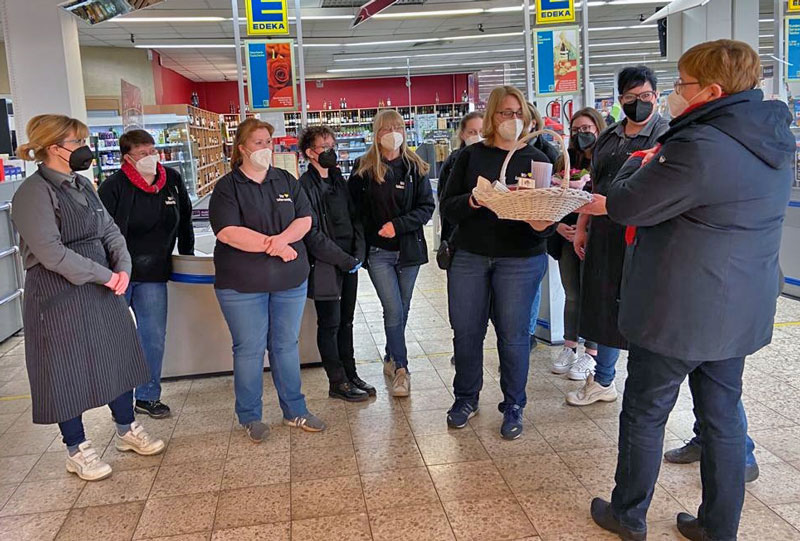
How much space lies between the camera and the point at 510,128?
9.47ft

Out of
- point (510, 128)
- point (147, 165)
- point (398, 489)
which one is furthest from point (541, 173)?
point (147, 165)

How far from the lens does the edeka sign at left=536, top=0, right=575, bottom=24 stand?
5.82 metres

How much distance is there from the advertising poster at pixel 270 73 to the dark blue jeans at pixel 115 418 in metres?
2.56

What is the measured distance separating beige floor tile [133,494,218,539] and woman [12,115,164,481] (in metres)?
0.42

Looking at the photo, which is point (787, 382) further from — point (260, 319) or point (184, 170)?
point (184, 170)

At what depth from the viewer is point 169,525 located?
2.51 m

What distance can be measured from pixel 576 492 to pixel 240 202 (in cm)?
186

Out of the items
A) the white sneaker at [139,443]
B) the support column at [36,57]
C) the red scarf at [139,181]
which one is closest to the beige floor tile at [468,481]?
the white sneaker at [139,443]

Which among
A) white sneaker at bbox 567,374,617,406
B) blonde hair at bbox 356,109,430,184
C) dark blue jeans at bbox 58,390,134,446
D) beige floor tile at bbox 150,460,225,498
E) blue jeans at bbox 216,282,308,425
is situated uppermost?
blonde hair at bbox 356,109,430,184

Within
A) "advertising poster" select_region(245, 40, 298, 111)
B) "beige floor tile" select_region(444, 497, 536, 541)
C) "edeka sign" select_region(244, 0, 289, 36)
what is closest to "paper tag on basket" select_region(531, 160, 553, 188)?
"beige floor tile" select_region(444, 497, 536, 541)

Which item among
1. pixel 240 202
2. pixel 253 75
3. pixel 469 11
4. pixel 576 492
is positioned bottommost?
pixel 576 492

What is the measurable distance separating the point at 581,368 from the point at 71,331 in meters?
2.67

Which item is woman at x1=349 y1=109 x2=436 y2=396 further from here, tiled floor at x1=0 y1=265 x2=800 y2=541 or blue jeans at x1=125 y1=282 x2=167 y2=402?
blue jeans at x1=125 y1=282 x2=167 y2=402

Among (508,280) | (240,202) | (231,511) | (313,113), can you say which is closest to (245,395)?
(231,511)
